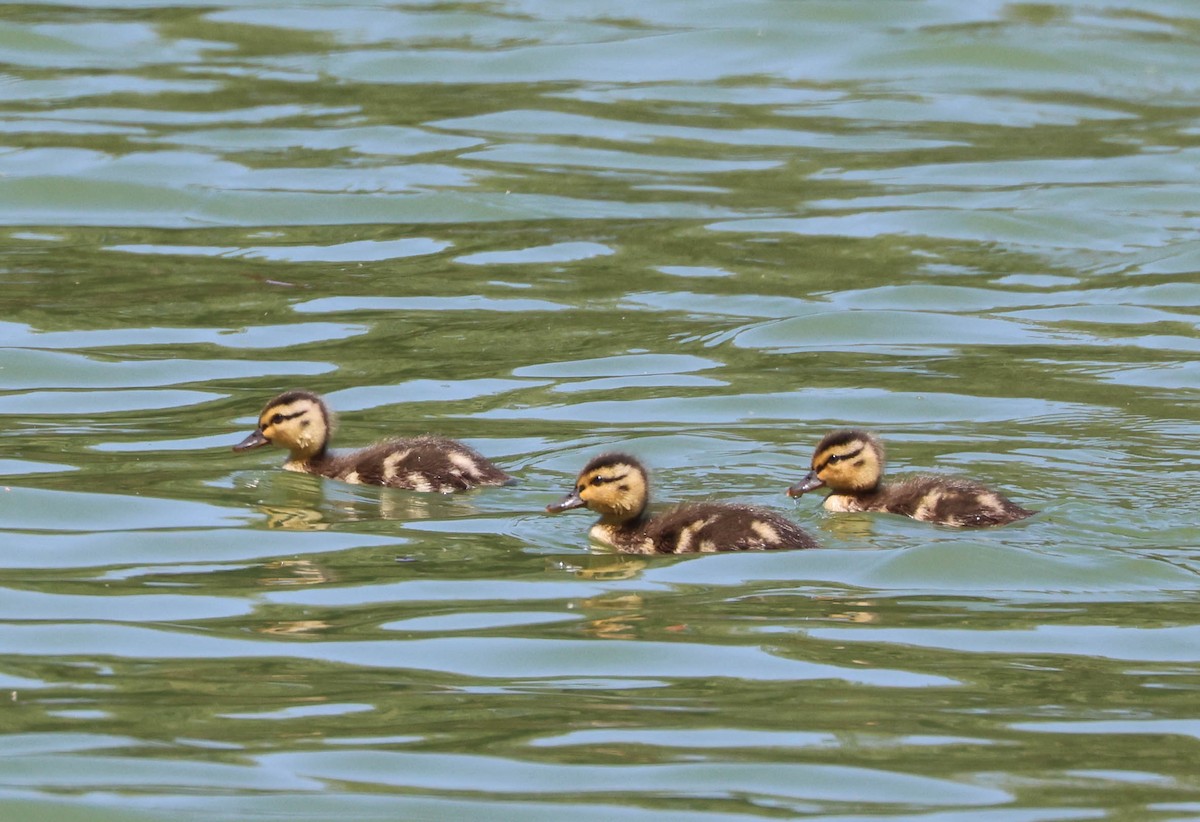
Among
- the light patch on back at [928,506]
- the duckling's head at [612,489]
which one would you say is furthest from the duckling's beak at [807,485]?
the duckling's head at [612,489]

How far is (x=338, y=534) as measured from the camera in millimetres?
7555

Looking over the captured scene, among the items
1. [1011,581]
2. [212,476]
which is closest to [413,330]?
[212,476]

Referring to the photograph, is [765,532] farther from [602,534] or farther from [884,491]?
[884,491]

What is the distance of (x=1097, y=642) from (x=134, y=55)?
1079 centimetres

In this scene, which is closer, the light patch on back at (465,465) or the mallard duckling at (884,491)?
the mallard duckling at (884,491)

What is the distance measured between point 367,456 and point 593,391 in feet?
4.76

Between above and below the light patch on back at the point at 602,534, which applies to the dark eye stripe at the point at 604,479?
above

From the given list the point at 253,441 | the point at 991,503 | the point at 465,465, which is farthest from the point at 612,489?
the point at 253,441

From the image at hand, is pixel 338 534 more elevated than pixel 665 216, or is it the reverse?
pixel 665 216

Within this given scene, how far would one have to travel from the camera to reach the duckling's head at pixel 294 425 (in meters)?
8.38

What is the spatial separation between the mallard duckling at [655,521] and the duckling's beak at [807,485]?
1.45 feet

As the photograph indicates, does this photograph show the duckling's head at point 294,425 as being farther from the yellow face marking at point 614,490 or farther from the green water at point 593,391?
the yellow face marking at point 614,490

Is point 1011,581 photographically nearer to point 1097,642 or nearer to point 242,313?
point 1097,642

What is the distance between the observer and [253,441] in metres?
8.50
